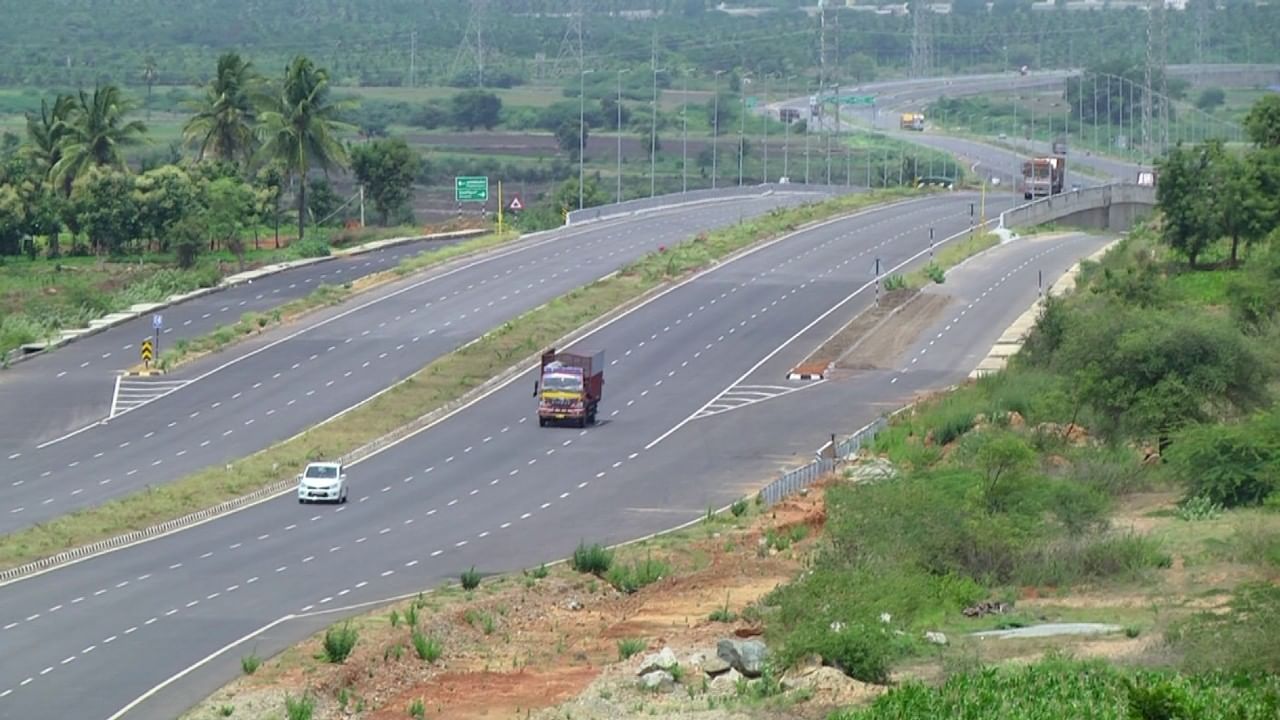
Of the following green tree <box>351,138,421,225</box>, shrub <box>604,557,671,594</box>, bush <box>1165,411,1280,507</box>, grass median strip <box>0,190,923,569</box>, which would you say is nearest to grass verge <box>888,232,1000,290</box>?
grass median strip <box>0,190,923,569</box>

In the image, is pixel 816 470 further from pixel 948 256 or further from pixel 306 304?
pixel 948 256

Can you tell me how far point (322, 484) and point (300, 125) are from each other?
76.3m

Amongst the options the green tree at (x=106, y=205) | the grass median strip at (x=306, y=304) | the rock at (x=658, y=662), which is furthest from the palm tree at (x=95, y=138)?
the rock at (x=658, y=662)

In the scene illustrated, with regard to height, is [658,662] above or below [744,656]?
below

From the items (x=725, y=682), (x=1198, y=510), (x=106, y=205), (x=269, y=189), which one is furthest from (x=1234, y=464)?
(x=269, y=189)

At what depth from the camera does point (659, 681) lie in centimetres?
4403

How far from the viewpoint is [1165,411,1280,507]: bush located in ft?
202

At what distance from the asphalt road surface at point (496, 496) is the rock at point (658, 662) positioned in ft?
25.9

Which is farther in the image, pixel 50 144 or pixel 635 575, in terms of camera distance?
pixel 50 144

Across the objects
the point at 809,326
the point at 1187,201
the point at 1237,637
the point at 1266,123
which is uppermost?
the point at 1266,123

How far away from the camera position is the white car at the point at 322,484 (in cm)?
6875

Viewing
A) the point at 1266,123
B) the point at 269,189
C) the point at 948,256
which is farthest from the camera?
the point at 269,189

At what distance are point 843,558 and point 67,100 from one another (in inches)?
3772

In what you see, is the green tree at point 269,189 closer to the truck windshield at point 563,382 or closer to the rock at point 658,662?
the truck windshield at point 563,382
